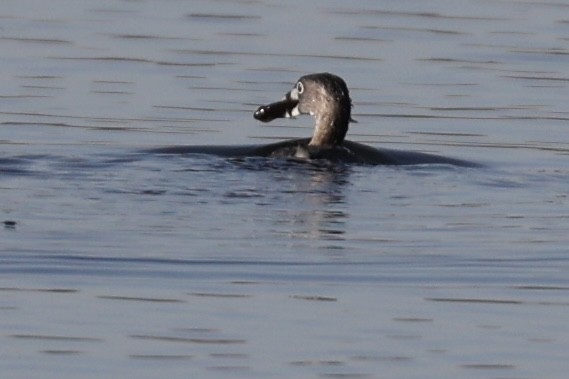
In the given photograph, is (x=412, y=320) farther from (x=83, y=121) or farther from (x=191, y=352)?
(x=83, y=121)

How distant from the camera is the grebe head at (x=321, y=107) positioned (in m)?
15.3

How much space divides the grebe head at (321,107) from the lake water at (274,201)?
494 mm

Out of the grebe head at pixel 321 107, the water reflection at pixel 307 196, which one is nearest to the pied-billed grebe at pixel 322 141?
the grebe head at pixel 321 107

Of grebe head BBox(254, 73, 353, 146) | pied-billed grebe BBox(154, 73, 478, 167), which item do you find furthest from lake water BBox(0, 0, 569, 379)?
grebe head BBox(254, 73, 353, 146)

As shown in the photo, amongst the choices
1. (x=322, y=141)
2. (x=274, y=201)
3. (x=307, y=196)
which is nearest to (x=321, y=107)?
(x=322, y=141)

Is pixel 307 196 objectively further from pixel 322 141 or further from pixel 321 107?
pixel 321 107

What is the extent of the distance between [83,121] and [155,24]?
5.11 m

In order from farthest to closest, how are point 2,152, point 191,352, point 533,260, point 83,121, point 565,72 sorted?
1. point 565,72
2. point 83,121
3. point 2,152
4. point 533,260
5. point 191,352

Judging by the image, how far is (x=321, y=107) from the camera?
50.9ft

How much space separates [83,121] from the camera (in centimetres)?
1608

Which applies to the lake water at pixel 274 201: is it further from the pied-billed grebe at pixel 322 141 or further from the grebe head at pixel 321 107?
the grebe head at pixel 321 107

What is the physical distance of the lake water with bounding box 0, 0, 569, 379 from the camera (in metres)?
9.02

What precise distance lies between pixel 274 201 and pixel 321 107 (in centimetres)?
305

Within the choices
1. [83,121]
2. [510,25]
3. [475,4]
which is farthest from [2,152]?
[475,4]
